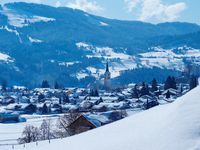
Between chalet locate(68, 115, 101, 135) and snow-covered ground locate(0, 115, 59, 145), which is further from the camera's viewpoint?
snow-covered ground locate(0, 115, 59, 145)

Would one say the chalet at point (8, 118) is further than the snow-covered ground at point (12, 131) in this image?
Yes

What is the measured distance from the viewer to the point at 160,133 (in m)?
9.48

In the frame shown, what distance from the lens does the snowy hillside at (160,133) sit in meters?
8.91

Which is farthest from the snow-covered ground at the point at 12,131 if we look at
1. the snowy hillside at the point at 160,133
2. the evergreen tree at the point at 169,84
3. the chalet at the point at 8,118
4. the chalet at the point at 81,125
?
the evergreen tree at the point at 169,84

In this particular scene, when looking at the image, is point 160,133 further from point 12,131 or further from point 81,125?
point 12,131

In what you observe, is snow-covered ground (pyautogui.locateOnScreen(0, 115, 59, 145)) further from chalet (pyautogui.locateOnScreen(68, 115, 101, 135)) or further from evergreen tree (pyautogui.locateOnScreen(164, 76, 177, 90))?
evergreen tree (pyautogui.locateOnScreen(164, 76, 177, 90))

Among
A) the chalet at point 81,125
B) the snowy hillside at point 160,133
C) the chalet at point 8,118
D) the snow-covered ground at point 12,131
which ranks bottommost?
the chalet at point 8,118

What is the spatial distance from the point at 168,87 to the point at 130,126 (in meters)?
106

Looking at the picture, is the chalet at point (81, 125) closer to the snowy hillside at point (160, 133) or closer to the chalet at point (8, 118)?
the snowy hillside at point (160, 133)

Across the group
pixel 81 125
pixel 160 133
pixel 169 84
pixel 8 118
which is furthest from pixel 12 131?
pixel 169 84

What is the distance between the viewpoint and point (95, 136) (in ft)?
39.7

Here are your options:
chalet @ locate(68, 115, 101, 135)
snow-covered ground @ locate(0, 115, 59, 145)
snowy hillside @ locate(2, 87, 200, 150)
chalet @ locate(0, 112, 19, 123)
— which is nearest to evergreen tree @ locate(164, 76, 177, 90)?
chalet @ locate(0, 112, 19, 123)

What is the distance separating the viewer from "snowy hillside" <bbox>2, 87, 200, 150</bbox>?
29.2 ft

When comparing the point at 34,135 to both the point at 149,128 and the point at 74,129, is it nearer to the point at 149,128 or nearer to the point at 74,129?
the point at 74,129
